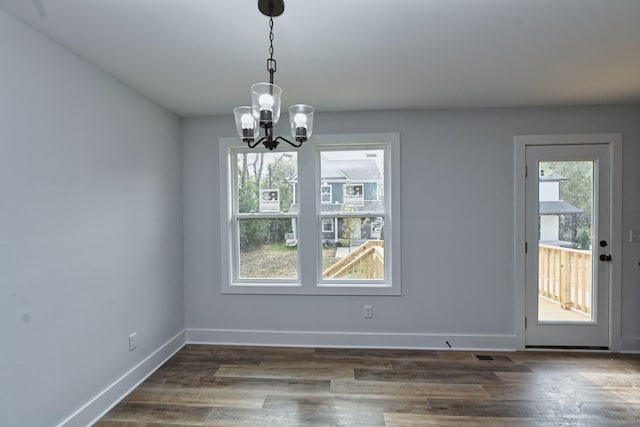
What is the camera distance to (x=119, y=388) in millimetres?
2336

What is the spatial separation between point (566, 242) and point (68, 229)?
4214 millimetres

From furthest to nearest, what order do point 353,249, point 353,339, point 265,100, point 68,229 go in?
point 353,249 → point 353,339 → point 68,229 → point 265,100

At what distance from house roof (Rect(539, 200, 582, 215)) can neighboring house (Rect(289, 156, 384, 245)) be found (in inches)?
63.0

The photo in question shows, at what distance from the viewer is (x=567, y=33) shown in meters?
1.81

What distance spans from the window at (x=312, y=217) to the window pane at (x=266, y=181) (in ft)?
0.04

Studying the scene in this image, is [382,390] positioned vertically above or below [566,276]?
below

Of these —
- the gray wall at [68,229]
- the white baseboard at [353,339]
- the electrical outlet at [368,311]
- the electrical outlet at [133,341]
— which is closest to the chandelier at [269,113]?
the gray wall at [68,229]

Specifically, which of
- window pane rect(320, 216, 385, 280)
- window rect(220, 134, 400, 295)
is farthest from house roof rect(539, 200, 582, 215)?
window pane rect(320, 216, 385, 280)

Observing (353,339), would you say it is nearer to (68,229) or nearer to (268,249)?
(268,249)

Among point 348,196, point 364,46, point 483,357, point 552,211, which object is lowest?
point 483,357

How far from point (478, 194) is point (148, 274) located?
10.6 ft

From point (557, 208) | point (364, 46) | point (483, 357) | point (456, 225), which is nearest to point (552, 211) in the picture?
point (557, 208)

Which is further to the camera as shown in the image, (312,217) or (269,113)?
(312,217)

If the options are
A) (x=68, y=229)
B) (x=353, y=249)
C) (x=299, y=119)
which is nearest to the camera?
(x=299, y=119)
